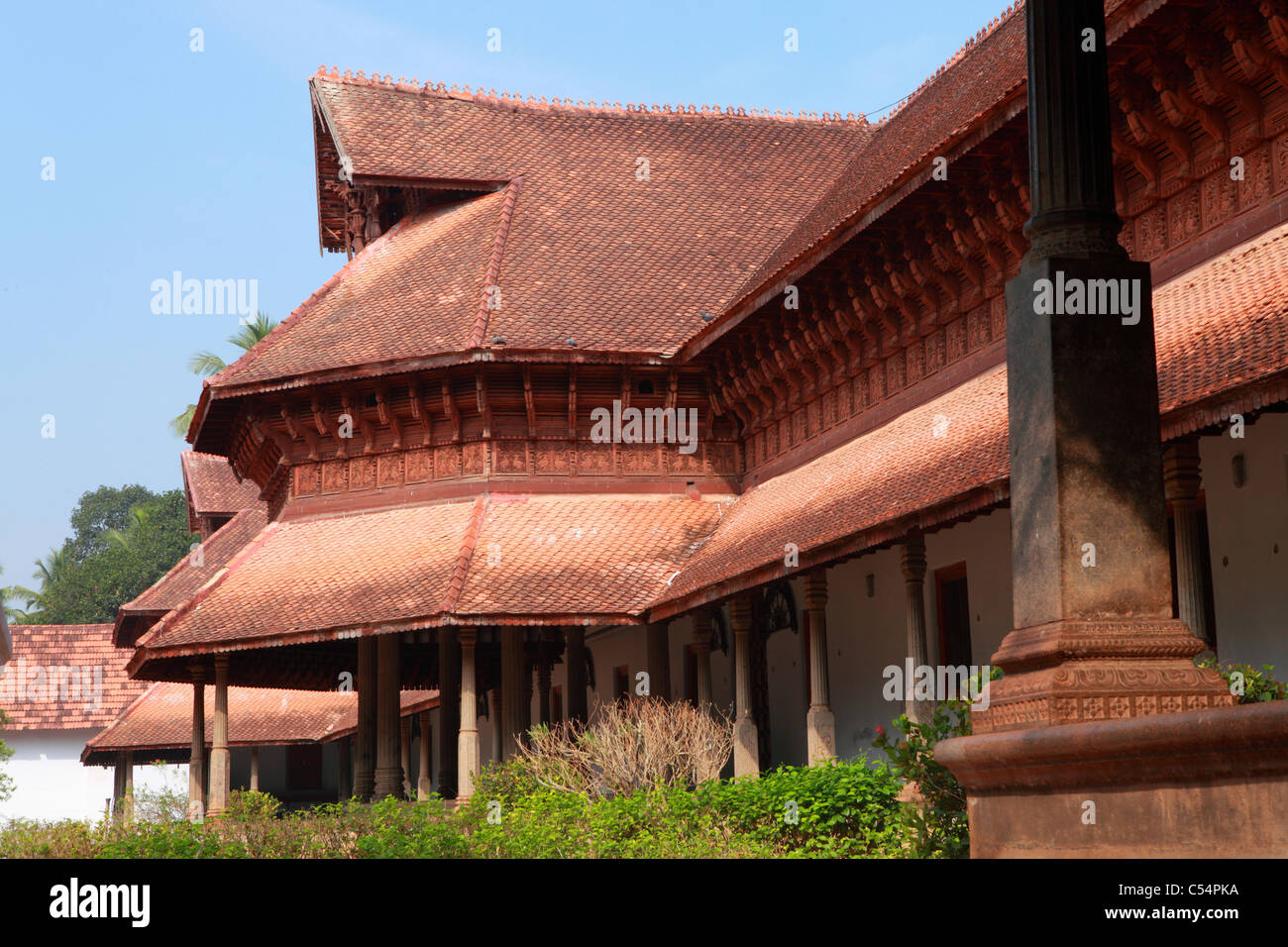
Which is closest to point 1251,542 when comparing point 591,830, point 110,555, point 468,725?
point 591,830

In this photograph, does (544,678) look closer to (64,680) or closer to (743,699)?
(743,699)

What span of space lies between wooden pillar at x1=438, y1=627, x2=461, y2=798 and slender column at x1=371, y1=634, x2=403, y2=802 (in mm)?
1054

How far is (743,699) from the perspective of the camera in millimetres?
18438

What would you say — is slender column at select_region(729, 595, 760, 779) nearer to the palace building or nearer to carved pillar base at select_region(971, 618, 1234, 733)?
the palace building

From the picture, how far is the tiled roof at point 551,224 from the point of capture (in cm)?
2189

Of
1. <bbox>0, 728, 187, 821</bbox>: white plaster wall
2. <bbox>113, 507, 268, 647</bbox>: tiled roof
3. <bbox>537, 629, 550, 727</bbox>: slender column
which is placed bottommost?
<bbox>0, 728, 187, 821</bbox>: white plaster wall

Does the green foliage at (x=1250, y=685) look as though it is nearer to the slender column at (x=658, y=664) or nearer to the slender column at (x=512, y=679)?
the slender column at (x=658, y=664)

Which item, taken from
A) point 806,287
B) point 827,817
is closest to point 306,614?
point 806,287

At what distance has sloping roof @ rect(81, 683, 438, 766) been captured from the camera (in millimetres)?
34688

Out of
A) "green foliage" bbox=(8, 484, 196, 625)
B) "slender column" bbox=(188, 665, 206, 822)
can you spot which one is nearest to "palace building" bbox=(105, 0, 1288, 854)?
"slender column" bbox=(188, 665, 206, 822)

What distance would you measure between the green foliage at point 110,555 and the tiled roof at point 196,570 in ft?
91.9

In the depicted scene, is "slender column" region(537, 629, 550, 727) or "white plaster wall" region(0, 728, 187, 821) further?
"white plaster wall" region(0, 728, 187, 821)

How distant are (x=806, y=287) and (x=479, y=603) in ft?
18.0
